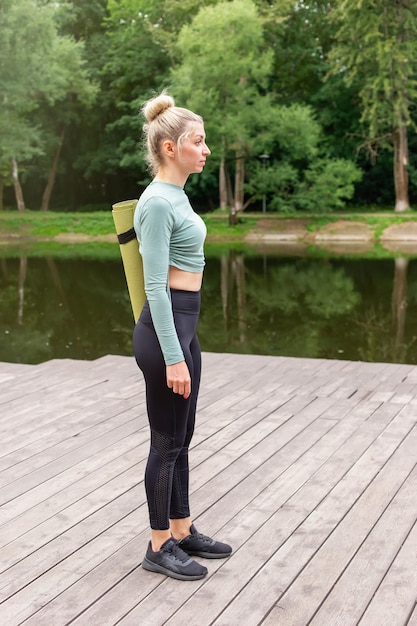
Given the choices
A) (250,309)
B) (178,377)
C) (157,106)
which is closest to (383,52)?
(250,309)

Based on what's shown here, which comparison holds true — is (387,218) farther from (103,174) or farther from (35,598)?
(35,598)

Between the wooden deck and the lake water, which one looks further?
the lake water

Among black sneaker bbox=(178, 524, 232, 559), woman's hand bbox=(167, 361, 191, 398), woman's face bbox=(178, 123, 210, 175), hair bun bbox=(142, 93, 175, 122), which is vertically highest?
hair bun bbox=(142, 93, 175, 122)

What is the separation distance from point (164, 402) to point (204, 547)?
0.61 metres

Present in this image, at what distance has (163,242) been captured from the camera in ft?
8.64

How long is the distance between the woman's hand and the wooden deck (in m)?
0.69

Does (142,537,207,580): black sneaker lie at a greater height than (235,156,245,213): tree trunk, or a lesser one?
lesser

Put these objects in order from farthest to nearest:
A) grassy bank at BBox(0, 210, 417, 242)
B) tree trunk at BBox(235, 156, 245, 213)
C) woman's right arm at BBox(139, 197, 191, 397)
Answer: tree trunk at BBox(235, 156, 245, 213) < grassy bank at BBox(0, 210, 417, 242) < woman's right arm at BBox(139, 197, 191, 397)

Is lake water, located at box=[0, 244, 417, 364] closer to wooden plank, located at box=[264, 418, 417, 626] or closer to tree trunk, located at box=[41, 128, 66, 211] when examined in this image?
wooden plank, located at box=[264, 418, 417, 626]

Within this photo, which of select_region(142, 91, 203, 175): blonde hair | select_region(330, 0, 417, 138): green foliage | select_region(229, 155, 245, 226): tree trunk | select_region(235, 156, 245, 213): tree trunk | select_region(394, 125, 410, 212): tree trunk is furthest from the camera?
select_region(235, 156, 245, 213): tree trunk

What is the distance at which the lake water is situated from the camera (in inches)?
402

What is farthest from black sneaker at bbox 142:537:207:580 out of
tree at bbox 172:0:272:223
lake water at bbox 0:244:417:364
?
tree at bbox 172:0:272:223

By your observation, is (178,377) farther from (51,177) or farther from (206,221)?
(51,177)

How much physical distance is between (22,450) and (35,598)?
1584 mm
